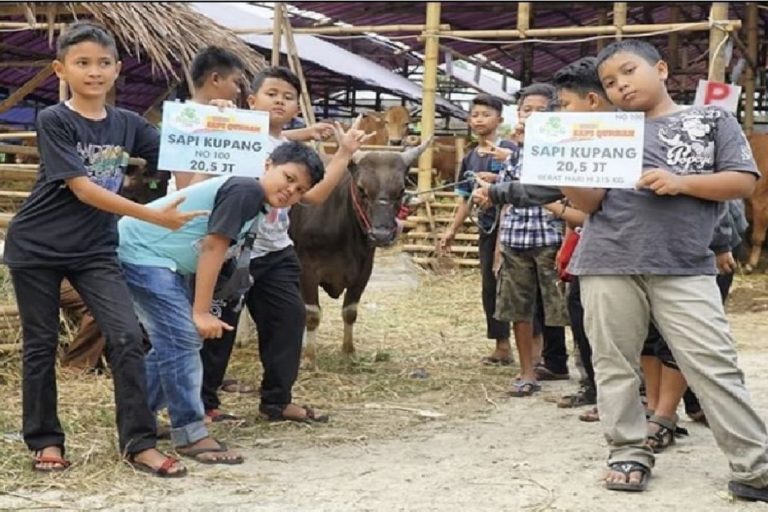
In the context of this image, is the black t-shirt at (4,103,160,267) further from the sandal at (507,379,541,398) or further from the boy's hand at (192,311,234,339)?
the sandal at (507,379,541,398)

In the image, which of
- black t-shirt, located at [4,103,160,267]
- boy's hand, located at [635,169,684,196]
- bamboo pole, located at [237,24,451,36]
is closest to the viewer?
boy's hand, located at [635,169,684,196]

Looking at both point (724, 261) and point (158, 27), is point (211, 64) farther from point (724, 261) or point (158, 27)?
point (158, 27)

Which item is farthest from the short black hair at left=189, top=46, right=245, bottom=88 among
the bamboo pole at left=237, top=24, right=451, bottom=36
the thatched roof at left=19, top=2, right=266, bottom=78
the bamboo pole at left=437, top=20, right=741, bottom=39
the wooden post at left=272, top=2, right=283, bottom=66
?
the bamboo pole at left=237, top=24, right=451, bottom=36

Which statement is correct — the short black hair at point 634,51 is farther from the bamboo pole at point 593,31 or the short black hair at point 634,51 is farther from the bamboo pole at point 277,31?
the bamboo pole at point 593,31

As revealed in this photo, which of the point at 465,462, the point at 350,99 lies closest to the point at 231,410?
the point at 465,462

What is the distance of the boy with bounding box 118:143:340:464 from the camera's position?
418 cm

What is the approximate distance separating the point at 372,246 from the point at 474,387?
3.80 feet

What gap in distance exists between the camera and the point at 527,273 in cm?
585

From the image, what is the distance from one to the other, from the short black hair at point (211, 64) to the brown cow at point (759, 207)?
30.8ft

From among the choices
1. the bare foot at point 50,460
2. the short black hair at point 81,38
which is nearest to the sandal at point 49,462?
the bare foot at point 50,460

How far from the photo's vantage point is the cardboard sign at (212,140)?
13.9 feet

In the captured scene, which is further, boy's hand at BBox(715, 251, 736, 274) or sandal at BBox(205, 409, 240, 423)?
sandal at BBox(205, 409, 240, 423)

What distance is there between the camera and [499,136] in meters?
6.16

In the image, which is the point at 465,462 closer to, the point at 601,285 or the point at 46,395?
the point at 601,285
